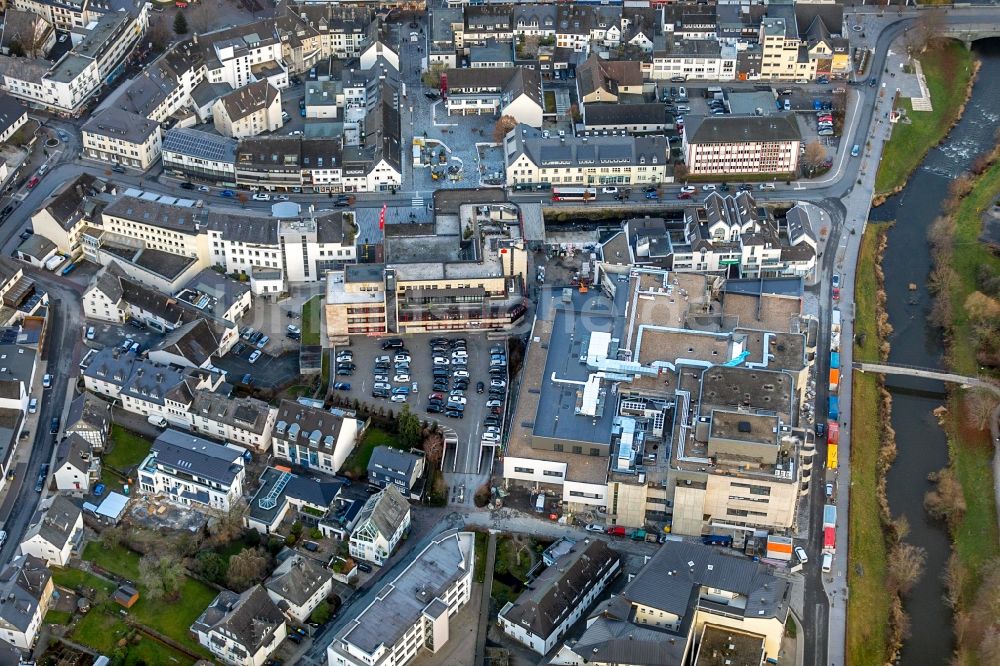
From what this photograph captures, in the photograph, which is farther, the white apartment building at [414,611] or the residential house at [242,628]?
the residential house at [242,628]

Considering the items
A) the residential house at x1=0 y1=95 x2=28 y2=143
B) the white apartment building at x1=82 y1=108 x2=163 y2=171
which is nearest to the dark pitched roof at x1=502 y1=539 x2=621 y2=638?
the white apartment building at x1=82 y1=108 x2=163 y2=171

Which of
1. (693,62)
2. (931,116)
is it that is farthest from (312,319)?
(931,116)

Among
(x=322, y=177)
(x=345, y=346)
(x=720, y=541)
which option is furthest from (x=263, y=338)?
(x=720, y=541)

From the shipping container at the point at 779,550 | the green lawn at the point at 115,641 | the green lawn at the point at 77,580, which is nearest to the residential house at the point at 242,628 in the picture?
the green lawn at the point at 115,641

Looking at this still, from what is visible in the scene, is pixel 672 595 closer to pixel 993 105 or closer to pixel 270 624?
pixel 270 624

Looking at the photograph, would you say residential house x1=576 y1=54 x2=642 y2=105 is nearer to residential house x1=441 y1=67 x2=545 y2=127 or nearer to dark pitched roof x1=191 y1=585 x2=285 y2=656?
residential house x1=441 y1=67 x2=545 y2=127

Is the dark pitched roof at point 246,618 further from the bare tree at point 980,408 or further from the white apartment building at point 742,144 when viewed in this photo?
the white apartment building at point 742,144
